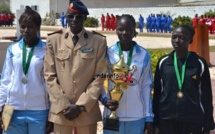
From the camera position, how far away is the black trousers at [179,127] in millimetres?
3900

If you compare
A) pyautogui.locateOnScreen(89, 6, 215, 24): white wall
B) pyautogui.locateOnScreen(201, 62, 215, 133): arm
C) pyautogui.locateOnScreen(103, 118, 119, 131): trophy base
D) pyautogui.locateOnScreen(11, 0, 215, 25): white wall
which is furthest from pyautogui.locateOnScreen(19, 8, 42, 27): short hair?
pyautogui.locateOnScreen(11, 0, 215, 25): white wall

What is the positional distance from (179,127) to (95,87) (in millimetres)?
898

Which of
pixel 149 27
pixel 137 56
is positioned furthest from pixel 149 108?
pixel 149 27

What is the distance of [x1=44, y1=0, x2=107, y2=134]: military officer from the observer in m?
3.74

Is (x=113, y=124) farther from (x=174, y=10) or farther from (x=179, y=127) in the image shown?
(x=174, y=10)

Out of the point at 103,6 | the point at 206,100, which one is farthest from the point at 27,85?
the point at 103,6

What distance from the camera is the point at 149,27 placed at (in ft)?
113

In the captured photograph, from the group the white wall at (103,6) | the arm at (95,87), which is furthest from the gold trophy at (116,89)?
the white wall at (103,6)

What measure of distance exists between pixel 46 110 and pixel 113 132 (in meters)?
0.66

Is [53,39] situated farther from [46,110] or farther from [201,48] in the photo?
[201,48]

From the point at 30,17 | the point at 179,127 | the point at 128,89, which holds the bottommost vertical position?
the point at 179,127

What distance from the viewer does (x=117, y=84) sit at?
380 cm

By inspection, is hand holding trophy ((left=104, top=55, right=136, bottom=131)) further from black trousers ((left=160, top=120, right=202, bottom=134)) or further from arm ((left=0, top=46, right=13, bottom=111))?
arm ((left=0, top=46, right=13, bottom=111))

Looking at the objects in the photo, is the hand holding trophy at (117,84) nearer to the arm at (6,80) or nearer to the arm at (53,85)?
the arm at (53,85)
